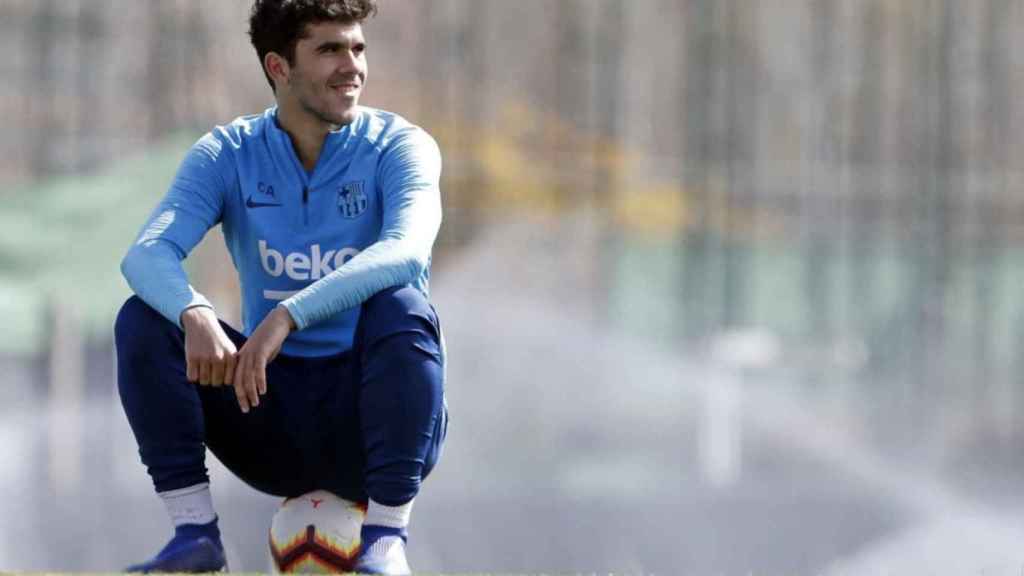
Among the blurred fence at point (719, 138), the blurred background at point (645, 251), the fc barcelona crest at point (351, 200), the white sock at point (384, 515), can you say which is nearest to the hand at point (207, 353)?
the white sock at point (384, 515)

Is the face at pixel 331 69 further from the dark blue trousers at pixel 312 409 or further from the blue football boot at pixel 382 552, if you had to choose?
the blue football boot at pixel 382 552

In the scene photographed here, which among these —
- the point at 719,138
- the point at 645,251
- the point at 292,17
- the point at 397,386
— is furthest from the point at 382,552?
the point at 719,138

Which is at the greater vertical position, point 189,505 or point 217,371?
point 217,371

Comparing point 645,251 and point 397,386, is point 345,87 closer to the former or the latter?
point 397,386

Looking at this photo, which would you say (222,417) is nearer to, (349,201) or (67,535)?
(349,201)

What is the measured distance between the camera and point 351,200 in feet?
12.1

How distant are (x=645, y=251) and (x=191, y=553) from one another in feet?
30.9

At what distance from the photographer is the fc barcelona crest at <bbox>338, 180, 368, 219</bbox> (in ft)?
12.0

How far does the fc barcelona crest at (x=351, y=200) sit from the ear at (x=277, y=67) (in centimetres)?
25

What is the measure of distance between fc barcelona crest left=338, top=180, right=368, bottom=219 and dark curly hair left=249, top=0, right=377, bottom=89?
26 cm

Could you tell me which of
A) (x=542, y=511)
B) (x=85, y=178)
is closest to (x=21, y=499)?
(x=85, y=178)

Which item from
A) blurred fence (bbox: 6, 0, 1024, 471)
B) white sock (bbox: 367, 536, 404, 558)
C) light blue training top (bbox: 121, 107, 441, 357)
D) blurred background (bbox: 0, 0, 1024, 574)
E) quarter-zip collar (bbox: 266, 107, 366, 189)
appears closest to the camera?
white sock (bbox: 367, 536, 404, 558)

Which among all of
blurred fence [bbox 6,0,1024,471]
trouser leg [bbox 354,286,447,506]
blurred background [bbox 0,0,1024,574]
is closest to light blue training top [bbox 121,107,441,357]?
trouser leg [bbox 354,286,447,506]

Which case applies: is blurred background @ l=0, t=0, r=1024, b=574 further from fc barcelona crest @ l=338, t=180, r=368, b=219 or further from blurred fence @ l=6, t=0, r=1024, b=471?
fc barcelona crest @ l=338, t=180, r=368, b=219
